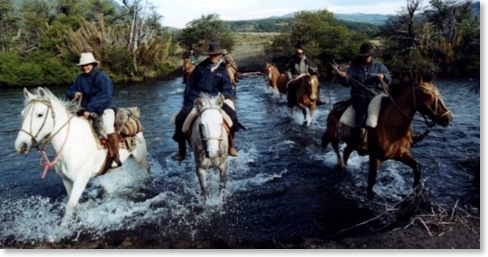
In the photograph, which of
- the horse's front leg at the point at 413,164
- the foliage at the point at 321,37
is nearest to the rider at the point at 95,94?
the horse's front leg at the point at 413,164

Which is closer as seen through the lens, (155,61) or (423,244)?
(423,244)

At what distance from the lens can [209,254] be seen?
513 cm

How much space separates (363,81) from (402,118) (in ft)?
3.31

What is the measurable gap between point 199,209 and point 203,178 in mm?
499

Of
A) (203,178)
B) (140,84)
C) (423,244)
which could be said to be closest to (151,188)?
(203,178)

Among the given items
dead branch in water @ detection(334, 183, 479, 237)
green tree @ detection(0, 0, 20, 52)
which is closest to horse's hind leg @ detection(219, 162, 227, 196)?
dead branch in water @ detection(334, 183, 479, 237)

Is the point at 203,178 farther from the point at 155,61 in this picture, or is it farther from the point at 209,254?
the point at 155,61

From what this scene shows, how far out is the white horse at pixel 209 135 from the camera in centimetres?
553

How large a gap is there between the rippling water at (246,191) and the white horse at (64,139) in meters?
0.74

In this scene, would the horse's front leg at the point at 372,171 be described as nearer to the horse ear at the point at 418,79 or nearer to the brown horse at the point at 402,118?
the brown horse at the point at 402,118

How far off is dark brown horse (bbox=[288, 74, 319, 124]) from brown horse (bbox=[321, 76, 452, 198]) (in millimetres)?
5326

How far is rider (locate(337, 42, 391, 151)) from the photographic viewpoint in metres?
6.54

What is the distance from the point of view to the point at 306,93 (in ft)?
38.9

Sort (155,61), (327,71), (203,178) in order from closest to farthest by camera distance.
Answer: (203,178) < (327,71) < (155,61)
